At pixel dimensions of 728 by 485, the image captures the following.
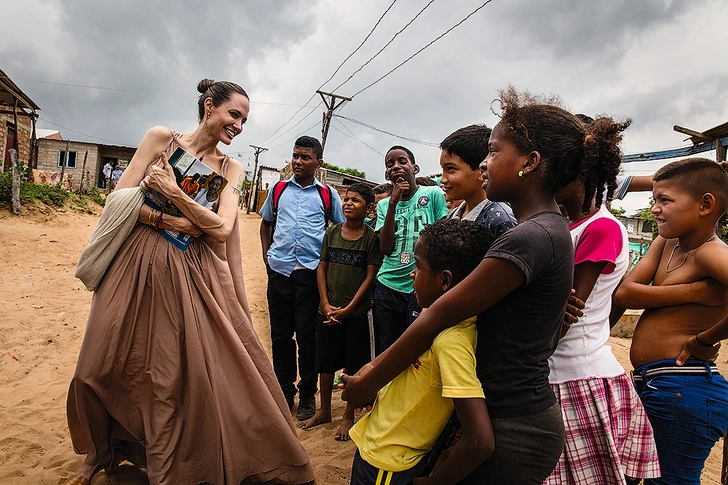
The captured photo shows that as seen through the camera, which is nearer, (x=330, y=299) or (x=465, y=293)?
(x=465, y=293)

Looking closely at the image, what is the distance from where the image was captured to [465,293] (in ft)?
3.98

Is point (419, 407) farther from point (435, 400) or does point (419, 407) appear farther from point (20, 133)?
point (20, 133)

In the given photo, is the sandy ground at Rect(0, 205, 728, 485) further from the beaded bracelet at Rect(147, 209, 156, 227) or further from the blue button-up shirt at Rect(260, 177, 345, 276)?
the beaded bracelet at Rect(147, 209, 156, 227)

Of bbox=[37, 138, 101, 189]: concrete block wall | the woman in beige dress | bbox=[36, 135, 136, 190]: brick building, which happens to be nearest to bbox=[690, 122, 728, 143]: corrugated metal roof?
the woman in beige dress

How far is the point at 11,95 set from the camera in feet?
46.1

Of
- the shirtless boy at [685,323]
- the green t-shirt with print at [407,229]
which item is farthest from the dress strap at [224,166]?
the shirtless boy at [685,323]

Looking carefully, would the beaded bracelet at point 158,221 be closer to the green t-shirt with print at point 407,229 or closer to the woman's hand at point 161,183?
the woman's hand at point 161,183

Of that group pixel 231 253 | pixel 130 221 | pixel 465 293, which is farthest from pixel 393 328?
pixel 465 293

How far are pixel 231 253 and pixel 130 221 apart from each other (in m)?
0.58

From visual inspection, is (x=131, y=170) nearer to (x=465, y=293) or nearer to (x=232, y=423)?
(x=232, y=423)

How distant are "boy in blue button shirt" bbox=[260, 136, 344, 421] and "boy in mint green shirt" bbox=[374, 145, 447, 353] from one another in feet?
2.31

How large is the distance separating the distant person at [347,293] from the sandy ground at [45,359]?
0.50 m

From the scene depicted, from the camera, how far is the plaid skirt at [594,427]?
1.51 metres

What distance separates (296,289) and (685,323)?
8.83ft
